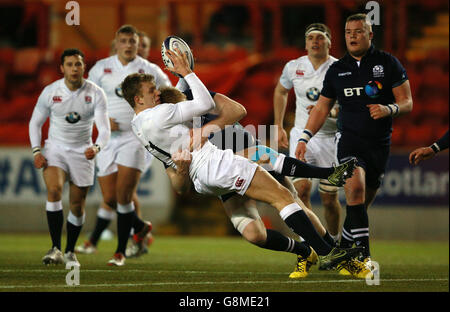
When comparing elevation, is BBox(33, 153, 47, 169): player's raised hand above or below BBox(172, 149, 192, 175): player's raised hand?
below

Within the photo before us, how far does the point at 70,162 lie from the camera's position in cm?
828

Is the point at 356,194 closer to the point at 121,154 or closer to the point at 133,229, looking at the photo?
the point at 121,154

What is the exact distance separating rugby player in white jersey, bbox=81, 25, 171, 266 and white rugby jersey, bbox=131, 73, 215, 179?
8.15 feet

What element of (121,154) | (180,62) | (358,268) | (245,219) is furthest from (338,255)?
(121,154)

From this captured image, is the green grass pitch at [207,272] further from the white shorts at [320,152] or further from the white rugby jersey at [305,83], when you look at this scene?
the white rugby jersey at [305,83]

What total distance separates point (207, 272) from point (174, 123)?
6.52 ft

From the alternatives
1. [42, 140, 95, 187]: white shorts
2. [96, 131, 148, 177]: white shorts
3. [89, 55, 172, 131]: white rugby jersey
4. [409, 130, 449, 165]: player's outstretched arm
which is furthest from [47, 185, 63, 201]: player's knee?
[409, 130, 449, 165]: player's outstretched arm

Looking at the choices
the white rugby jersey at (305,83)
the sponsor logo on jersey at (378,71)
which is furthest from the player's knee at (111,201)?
the sponsor logo on jersey at (378,71)

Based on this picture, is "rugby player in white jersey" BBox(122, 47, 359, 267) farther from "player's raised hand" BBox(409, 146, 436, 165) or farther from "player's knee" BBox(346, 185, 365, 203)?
"player's raised hand" BBox(409, 146, 436, 165)

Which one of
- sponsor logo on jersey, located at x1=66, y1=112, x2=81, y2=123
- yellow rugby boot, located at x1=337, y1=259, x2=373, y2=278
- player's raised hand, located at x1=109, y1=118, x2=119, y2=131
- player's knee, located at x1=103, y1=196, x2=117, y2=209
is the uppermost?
sponsor logo on jersey, located at x1=66, y1=112, x2=81, y2=123

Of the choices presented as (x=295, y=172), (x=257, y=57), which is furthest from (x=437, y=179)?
(x=295, y=172)

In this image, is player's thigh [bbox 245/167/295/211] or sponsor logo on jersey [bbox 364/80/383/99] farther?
sponsor logo on jersey [bbox 364/80/383/99]

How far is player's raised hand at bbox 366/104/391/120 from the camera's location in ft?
21.8
